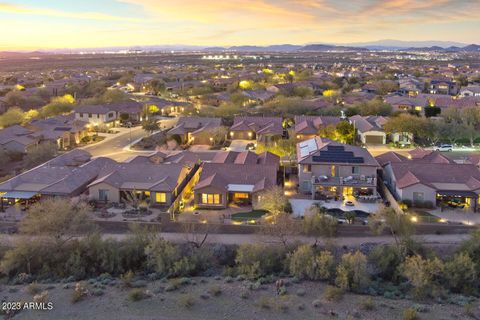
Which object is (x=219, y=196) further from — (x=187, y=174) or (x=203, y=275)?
(x=203, y=275)

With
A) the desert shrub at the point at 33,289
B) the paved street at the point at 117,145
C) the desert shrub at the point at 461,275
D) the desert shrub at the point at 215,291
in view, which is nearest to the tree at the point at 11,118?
the paved street at the point at 117,145

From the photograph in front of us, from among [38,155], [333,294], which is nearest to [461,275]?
[333,294]

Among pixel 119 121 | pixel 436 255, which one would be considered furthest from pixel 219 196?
pixel 119 121

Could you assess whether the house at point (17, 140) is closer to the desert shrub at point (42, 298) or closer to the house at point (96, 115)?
the house at point (96, 115)

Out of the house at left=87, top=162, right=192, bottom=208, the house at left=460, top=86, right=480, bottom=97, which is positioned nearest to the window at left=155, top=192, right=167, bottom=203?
the house at left=87, top=162, right=192, bottom=208

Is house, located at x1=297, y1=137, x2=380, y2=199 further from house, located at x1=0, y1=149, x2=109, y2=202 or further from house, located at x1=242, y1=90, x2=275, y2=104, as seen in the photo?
house, located at x1=242, y1=90, x2=275, y2=104

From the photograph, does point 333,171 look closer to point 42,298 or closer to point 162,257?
point 162,257
